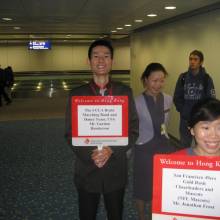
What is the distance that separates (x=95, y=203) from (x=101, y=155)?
453mm

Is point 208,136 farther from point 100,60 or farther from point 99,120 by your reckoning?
point 100,60

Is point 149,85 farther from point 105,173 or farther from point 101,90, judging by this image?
point 105,173

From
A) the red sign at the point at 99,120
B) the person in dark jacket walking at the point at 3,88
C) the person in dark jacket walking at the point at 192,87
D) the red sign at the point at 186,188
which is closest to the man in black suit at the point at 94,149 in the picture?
the red sign at the point at 99,120

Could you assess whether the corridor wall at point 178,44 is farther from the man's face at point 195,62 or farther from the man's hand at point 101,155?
the man's hand at point 101,155

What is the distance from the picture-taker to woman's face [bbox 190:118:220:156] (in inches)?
70.2

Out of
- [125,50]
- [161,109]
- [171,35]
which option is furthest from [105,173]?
[125,50]

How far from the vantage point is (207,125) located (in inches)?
70.6

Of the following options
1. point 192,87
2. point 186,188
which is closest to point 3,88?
point 192,87

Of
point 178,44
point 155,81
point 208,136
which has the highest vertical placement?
point 178,44

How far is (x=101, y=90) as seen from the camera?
2518 mm

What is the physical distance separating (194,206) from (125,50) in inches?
1155

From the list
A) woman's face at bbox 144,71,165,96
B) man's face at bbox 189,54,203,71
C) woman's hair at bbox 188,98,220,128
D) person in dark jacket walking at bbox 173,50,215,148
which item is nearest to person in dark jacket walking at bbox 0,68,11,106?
person in dark jacket walking at bbox 173,50,215,148

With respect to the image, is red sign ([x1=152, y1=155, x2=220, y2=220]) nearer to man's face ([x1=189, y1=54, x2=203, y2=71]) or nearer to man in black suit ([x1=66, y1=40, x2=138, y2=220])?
man in black suit ([x1=66, y1=40, x2=138, y2=220])

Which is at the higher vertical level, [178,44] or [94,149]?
[178,44]
